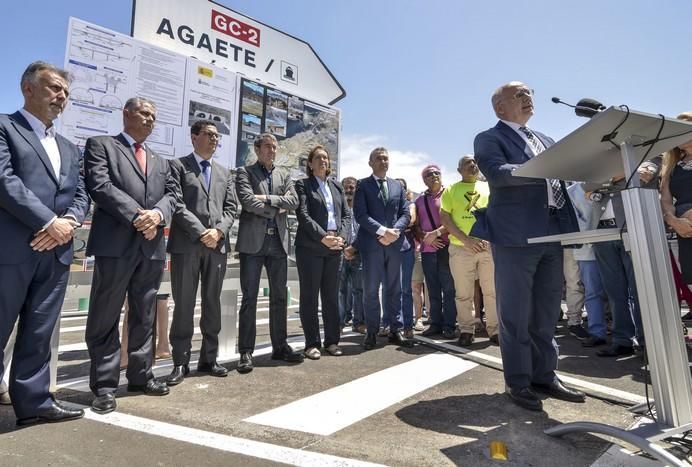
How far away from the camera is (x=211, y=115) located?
205 inches

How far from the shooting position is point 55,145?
8.43 ft

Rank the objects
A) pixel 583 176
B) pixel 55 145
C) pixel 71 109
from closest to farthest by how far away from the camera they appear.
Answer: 1. pixel 583 176
2. pixel 55 145
3. pixel 71 109

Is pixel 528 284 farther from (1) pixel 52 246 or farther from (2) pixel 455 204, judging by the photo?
(1) pixel 52 246

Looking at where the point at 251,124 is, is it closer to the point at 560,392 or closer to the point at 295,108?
the point at 295,108

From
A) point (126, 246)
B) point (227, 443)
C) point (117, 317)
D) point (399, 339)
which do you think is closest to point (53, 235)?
point (126, 246)

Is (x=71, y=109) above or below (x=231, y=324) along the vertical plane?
above

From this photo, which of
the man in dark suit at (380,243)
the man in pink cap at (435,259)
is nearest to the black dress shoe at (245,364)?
the man in dark suit at (380,243)

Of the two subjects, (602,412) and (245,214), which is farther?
(245,214)

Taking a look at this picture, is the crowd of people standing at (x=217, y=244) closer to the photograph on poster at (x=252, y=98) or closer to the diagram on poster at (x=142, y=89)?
the diagram on poster at (x=142, y=89)

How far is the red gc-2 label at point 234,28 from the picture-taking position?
5859 millimetres

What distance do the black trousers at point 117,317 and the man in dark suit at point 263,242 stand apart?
2.73 feet

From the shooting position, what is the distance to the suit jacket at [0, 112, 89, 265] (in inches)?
88.1

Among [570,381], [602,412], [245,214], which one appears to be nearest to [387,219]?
[245,214]

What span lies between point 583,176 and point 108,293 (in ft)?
9.99
